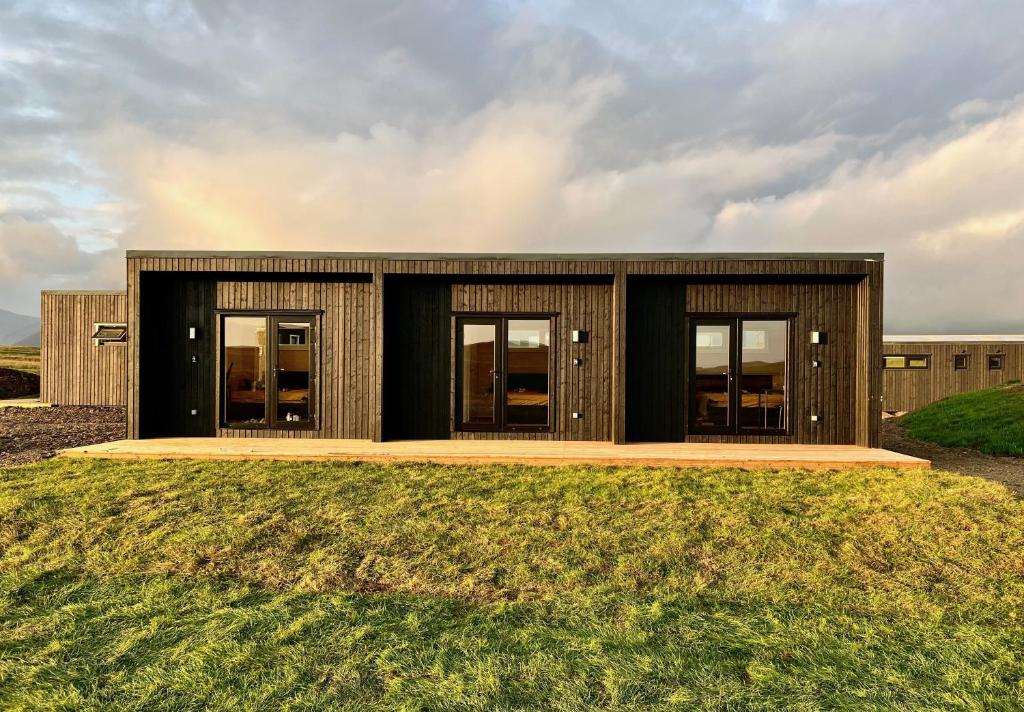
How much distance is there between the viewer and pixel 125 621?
2.77 meters

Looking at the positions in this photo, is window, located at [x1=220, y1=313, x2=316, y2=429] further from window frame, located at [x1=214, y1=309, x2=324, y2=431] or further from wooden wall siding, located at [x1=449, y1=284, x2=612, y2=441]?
wooden wall siding, located at [x1=449, y1=284, x2=612, y2=441]

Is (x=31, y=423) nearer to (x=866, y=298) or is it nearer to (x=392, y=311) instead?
(x=392, y=311)

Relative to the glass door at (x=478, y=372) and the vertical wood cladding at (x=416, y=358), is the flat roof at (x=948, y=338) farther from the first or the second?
the vertical wood cladding at (x=416, y=358)

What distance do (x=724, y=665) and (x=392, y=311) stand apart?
241 inches

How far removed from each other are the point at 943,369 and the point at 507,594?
16888mm

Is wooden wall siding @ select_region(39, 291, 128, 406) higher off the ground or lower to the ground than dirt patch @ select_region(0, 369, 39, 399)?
higher

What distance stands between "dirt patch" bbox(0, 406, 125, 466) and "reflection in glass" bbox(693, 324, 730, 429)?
347 inches

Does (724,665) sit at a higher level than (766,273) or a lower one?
lower

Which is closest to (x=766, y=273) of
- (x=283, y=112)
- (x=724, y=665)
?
(x=724, y=665)

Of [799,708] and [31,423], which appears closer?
[799,708]

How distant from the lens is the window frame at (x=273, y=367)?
735 cm

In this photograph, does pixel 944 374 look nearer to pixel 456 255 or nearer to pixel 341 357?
pixel 456 255

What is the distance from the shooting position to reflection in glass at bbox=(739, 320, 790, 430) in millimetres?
7234

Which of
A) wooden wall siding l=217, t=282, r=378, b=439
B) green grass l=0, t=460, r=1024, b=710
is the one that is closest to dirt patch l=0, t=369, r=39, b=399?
wooden wall siding l=217, t=282, r=378, b=439
